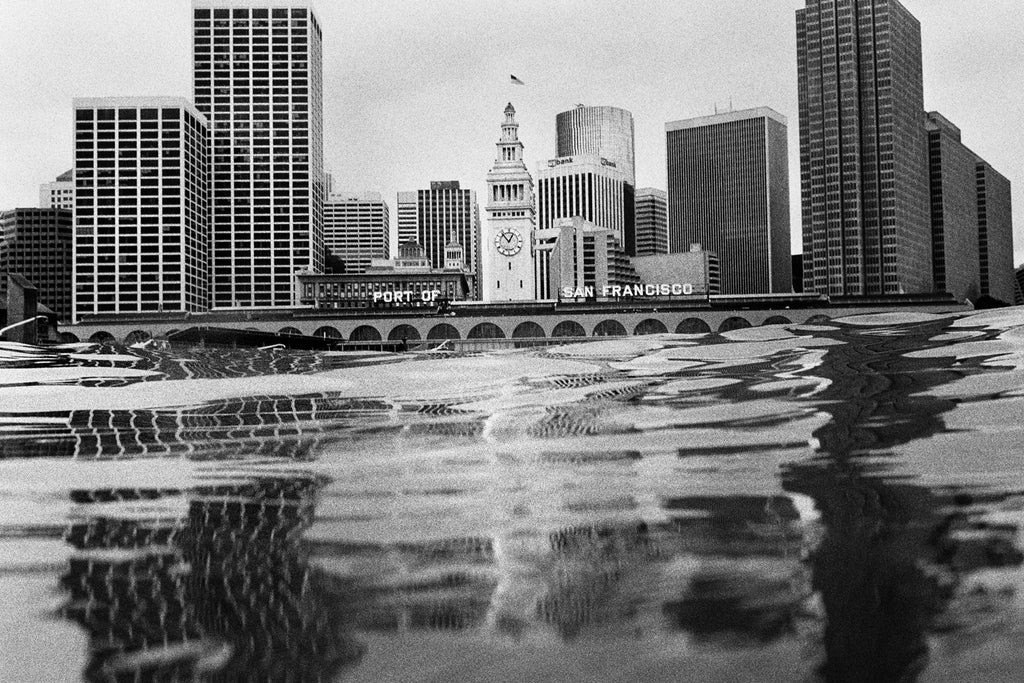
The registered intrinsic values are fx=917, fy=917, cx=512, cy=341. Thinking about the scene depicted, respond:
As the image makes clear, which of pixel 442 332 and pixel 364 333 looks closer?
pixel 442 332

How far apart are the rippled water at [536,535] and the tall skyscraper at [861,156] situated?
7452 inches

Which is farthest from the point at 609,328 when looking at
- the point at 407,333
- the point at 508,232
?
the point at 508,232

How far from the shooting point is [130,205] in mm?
180000

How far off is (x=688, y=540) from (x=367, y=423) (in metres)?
3.68

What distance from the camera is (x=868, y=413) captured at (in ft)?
18.2

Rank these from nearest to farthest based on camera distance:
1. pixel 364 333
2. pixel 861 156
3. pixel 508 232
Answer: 1. pixel 364 333
2. pixel 508 232
3. pixel 861 156

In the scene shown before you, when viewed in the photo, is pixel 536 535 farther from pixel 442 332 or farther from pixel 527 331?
pixel 442 332

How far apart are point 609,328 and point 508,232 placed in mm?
→ 52158

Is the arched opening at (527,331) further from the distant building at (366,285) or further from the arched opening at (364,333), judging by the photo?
the distant building at (366,285)

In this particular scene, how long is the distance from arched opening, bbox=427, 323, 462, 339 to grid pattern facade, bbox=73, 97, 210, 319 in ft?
290

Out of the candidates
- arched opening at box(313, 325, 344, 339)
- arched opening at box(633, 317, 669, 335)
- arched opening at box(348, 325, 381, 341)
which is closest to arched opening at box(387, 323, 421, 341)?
arched opening at box(348, 325, 381, 341)

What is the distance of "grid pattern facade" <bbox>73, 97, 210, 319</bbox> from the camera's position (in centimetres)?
17712

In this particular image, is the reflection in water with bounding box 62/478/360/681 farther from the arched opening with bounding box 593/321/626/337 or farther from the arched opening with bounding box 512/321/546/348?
the arched opening with bounding box 512/321/546/348

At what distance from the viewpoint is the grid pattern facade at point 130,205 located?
17712 centimetres
